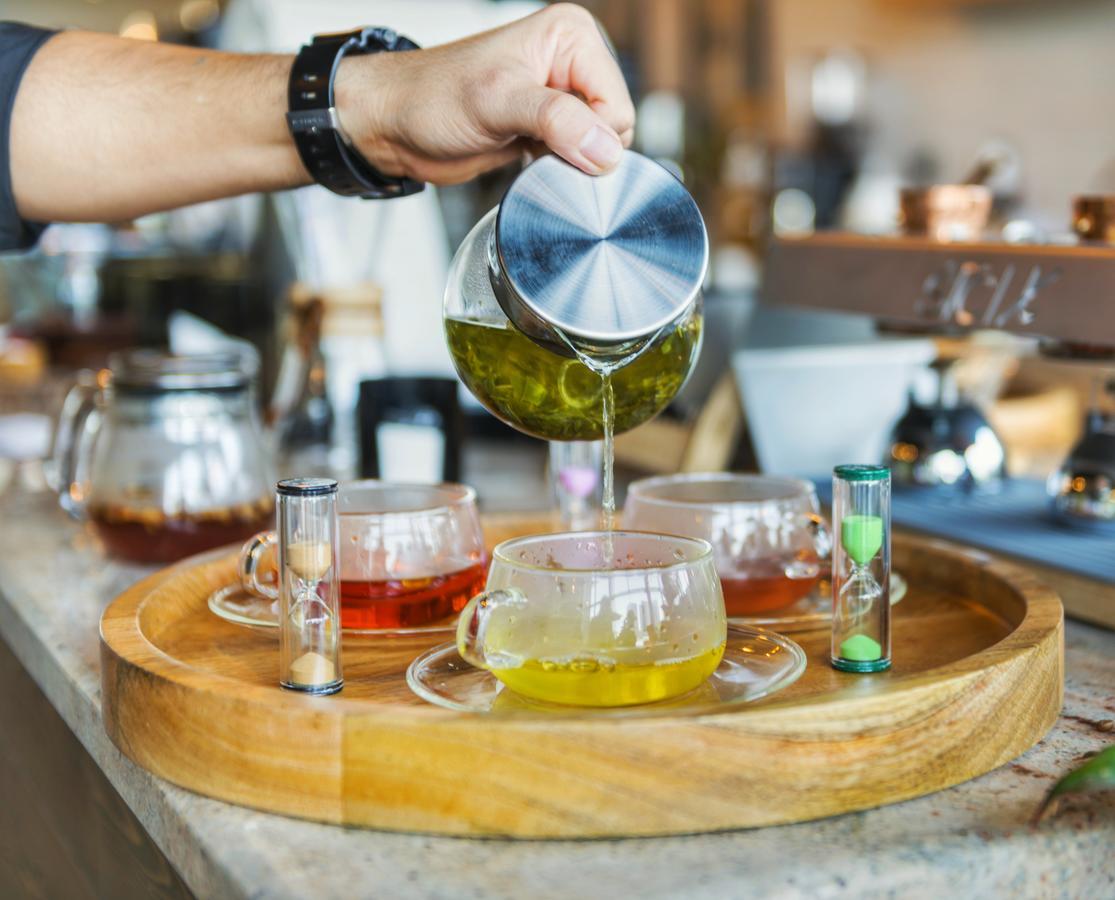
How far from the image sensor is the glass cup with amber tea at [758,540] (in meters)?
1.00

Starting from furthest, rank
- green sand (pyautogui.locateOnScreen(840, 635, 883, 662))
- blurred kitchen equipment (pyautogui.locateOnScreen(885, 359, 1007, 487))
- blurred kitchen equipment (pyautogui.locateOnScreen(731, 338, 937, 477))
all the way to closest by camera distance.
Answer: blurred kitchen equipment (pyautogui.locateOnScreen(731, 338, 937, 477)), blurred kitchen equipment (pyautogui.locateOnScreen(885, 359, 1007, 487)), green sand (pyautogui.locateOnScreen(840, 635, 883, 662))

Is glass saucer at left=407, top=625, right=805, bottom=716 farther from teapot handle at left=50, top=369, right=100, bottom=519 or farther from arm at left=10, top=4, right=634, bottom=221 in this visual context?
teapot handle at left=50, top=369, right=100, bottom=519

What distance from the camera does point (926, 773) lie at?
2.40 feet

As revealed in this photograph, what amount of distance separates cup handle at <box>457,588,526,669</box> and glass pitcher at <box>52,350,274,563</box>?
0.58 metres

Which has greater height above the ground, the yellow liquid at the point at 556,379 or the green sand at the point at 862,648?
the yellow liquid at the point at 556,379

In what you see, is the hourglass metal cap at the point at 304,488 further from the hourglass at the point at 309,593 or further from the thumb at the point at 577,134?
the thumb at the point at 577,134

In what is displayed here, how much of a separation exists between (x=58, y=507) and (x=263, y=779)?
101 cm

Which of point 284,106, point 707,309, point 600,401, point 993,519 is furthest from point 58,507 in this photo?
point 993,519

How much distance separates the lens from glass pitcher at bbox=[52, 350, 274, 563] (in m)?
1.27

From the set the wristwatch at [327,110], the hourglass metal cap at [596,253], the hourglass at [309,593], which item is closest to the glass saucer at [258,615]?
the hourglass at [309,593]

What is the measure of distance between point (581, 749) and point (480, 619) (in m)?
0.12

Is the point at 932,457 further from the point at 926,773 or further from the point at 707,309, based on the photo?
the point at 926,773

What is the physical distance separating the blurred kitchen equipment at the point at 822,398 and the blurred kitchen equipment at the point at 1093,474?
27 cm

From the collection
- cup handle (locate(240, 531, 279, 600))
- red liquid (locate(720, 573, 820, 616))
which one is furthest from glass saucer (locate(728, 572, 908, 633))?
cup handle (locate(240, 531, 279, 600))
